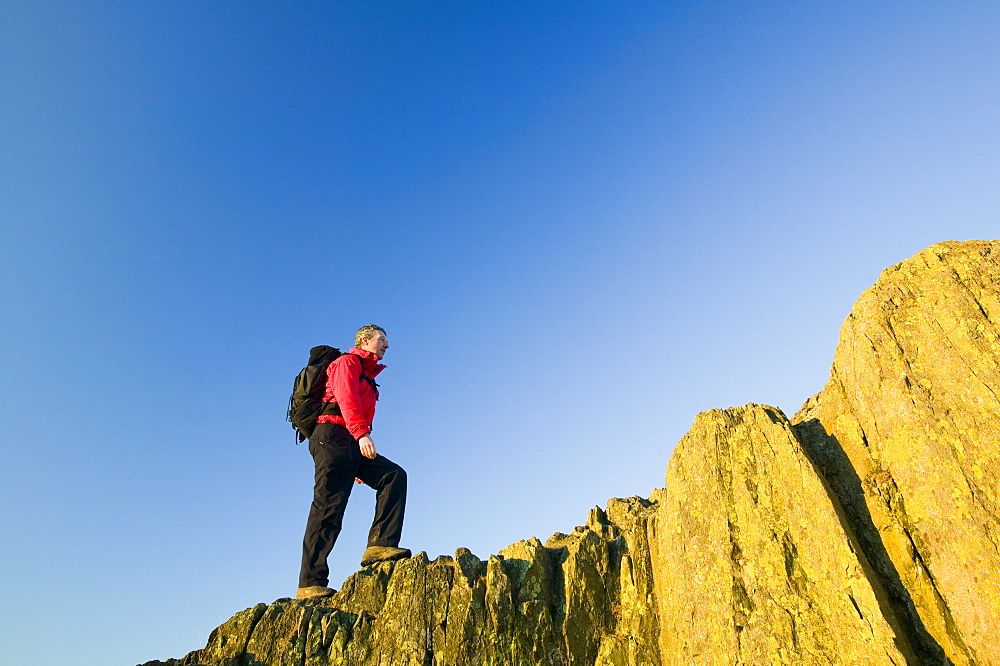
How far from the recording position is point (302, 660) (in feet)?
36.2

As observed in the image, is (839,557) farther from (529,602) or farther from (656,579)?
(529,602)

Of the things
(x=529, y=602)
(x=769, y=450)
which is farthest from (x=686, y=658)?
(x=769, y=450)

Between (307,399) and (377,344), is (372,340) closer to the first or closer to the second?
(377,344)

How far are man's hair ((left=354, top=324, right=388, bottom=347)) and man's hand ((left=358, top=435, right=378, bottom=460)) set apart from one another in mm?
2575

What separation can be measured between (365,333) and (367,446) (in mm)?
2991

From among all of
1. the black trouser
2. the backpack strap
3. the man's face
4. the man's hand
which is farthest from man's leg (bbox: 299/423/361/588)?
the man's face

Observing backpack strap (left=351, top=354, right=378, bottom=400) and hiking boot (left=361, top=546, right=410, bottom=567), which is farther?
backpack strap (left=351, top=354, right=378, bottom=400)

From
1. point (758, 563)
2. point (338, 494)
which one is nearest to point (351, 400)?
point (338, 494)

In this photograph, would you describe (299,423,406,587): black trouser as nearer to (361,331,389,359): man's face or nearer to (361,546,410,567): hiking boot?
(361,546,410,567): hiking boot

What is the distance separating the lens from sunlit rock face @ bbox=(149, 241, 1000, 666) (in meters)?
9.80

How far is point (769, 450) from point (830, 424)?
1.85m

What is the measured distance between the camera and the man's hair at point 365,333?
1491cm

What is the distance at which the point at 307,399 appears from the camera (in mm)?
14164

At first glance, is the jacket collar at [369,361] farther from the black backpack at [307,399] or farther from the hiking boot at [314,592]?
the hiking boot at [314,592]
